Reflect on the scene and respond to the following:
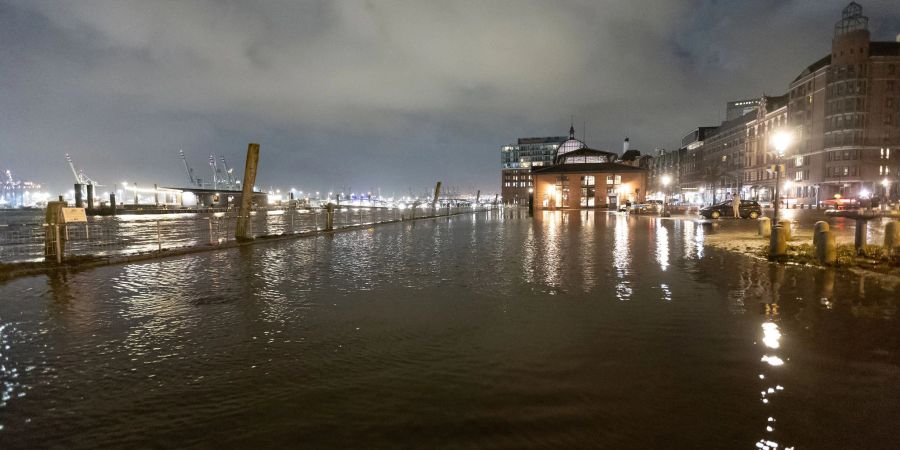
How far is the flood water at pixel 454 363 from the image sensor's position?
377 centimetres

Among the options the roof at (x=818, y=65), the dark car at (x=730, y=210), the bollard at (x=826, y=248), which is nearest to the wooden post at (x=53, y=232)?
the bollard at (x=826, y=248)

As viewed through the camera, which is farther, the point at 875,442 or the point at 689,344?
the point at 689,344

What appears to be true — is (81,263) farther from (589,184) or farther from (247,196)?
(589,184)

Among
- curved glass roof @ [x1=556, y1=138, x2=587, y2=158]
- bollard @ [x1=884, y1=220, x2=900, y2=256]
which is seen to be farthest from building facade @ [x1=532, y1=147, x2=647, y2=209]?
bollard @ [x1=884, y1=220, x2=900, y2=256]

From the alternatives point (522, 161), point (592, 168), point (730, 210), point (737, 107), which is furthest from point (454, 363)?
point (737, 107)

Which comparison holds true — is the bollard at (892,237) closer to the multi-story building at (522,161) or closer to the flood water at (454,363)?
the flood water at (454,363)

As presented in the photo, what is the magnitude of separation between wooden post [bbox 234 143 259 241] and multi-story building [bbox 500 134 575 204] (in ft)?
472

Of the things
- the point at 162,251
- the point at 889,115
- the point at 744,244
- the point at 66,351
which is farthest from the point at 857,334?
the point at 889,115

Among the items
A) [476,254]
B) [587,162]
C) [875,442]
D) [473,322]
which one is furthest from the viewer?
[587,162]

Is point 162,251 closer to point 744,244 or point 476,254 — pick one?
point 476,254

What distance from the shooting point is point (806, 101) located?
82.3 m

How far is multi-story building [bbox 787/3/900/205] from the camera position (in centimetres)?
7300

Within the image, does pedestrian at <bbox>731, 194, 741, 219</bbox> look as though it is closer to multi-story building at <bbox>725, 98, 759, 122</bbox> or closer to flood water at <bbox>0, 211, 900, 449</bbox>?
flood water at <bbox>0, 211, 900, 449</bbox>

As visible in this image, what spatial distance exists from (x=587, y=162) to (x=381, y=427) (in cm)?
8068
